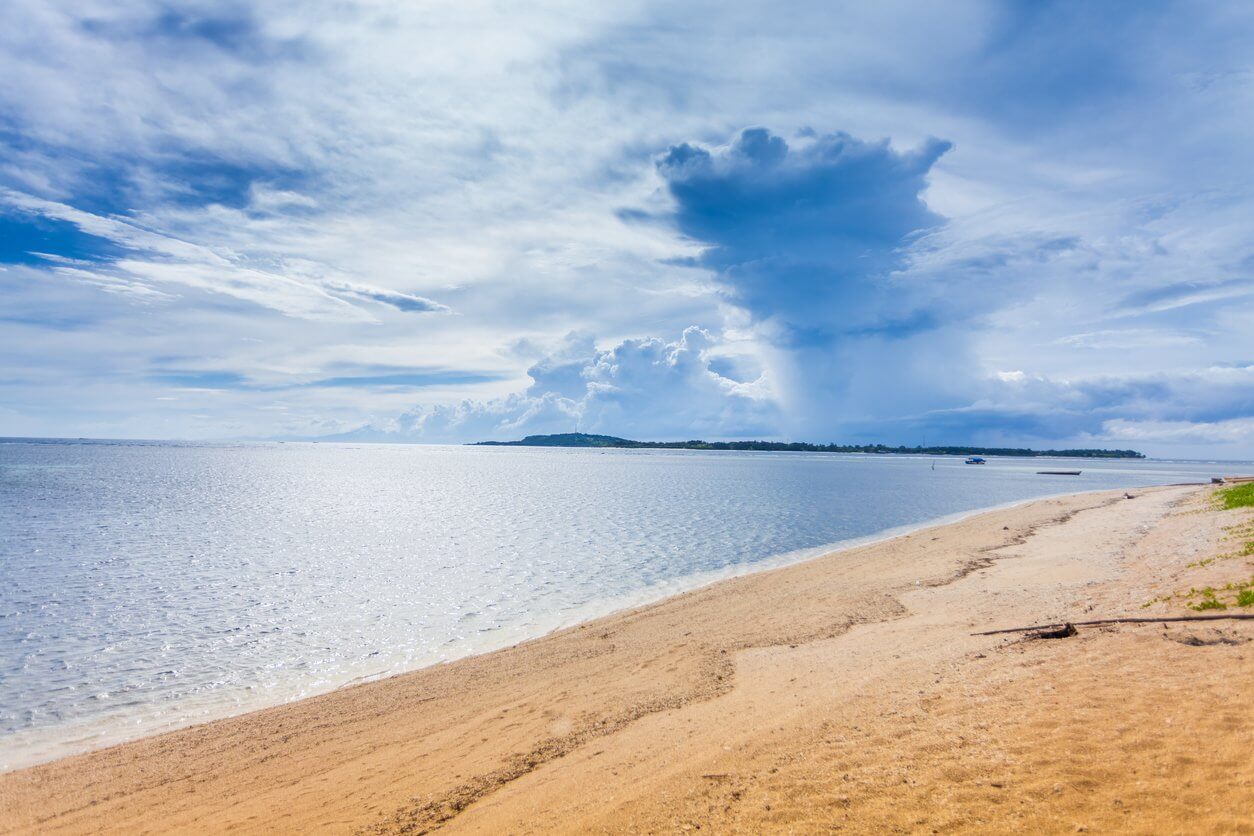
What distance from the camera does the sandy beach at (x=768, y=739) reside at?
845 cm

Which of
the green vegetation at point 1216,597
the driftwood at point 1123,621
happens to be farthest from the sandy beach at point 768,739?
the driftwood at point 1123,621

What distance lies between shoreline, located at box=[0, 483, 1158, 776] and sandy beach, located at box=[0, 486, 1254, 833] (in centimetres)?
72

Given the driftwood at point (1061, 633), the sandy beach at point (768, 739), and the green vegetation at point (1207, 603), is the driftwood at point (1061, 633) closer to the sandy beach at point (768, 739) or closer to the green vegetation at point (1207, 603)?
the sandy beach at point (768, 739)

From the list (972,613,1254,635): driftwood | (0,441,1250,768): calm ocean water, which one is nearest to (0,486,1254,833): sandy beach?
(972,613,1254,635): driftwood

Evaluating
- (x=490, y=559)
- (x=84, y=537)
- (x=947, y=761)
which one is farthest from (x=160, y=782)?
(x=84, y=537)

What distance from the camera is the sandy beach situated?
8.45 m

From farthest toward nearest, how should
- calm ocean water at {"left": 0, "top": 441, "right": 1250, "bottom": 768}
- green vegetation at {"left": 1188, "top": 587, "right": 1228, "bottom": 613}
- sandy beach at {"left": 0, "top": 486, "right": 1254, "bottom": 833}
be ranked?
calm ocean water at {"left": 0, "top": 441, "right": 1250, "bottom": 768}, green vegetation at {"left": 1188, "top": 587, "right": 1228, "bottom": 613}, sandy beach at {"left": 0, "top": 486, "right": 1254, "bottom": 833}

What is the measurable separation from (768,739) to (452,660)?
1313cm

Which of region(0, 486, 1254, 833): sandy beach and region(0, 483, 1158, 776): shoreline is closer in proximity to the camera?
region(0, 486, 1254, 833): sandy beach

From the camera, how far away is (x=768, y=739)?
11156mm

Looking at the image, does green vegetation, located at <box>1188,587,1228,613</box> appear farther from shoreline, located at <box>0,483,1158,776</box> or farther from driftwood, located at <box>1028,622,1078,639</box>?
shoreline, located at <box>0,483,1158,776</box>

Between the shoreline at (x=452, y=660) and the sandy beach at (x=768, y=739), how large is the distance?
0.72 metres

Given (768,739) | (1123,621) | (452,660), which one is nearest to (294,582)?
(452,660)

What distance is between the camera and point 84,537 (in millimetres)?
45531
